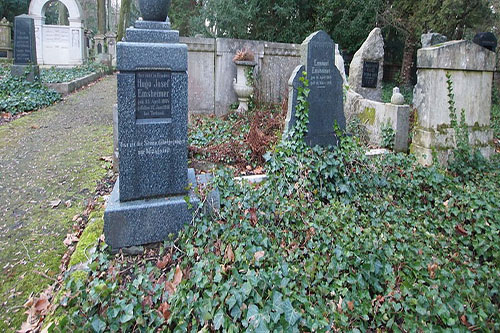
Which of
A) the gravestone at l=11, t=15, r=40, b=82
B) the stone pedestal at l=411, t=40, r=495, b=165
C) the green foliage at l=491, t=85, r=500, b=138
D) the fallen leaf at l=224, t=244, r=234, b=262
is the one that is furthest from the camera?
the gravestone at l=11, t=15, r=40, b=82

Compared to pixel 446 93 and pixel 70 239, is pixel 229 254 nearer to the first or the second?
pixel 70 239

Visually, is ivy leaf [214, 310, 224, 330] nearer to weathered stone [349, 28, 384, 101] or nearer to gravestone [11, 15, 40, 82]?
weathered stone [349, 28, 384, 101]

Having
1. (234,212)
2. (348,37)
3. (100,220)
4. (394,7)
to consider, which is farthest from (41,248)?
(394,7)

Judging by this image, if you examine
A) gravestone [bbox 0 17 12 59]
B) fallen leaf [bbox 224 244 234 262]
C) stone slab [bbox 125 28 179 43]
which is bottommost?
fallen leaf [bbox 224 244 234 262]

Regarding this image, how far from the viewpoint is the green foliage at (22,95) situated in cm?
900

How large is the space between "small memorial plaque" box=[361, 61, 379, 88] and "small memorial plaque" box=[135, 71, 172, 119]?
25.3ft

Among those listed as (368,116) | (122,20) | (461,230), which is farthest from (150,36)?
(122,20)

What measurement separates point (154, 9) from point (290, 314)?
9.08ft

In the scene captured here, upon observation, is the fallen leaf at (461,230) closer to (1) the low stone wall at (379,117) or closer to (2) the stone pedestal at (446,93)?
(2) the stone pedestal at (446,93)

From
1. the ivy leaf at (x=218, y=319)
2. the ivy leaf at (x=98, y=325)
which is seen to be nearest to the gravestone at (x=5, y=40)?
the ivy leaf at (x=98, y=325)

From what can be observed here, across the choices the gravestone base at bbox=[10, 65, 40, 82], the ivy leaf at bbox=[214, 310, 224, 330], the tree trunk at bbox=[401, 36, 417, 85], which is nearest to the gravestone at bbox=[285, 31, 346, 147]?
the ivy leaf at bbox=[214, 310, 224, 330]

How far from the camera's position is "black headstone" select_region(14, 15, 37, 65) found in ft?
37.5

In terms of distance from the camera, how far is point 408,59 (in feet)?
52.9

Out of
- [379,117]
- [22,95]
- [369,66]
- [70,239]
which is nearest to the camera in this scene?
[70,239]
